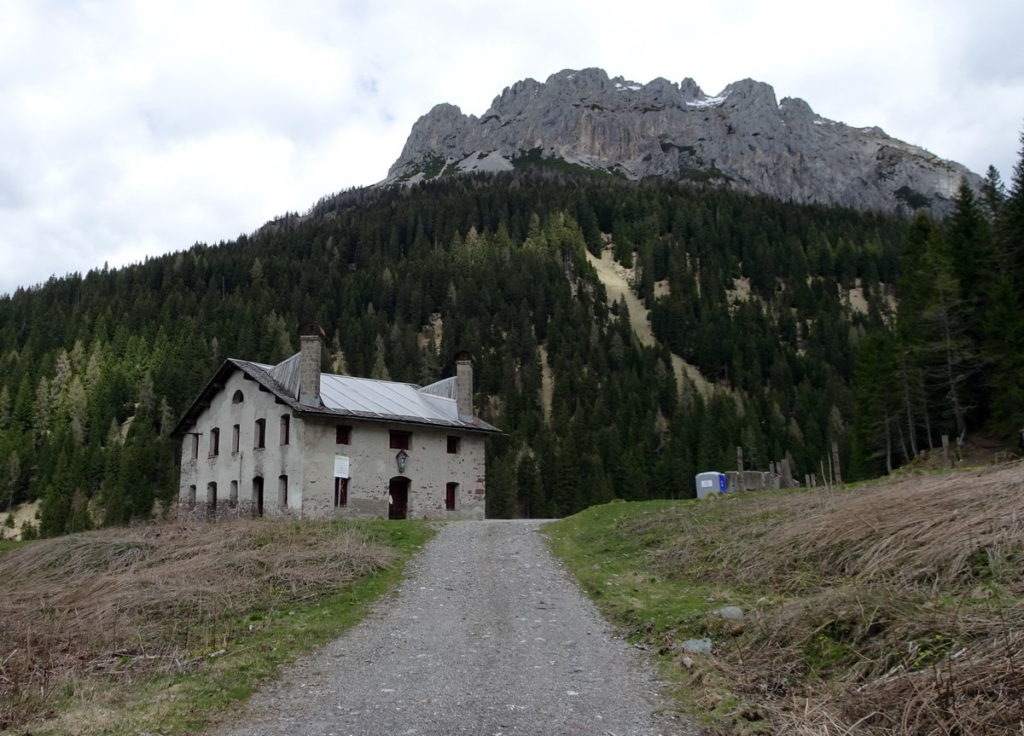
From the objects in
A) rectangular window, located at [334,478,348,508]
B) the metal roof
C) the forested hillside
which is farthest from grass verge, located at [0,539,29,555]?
the forested hillside

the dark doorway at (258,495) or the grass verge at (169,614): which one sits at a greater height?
the dark doorway at (258,495)

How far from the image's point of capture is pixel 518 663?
372 inches

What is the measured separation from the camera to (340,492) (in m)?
33.5

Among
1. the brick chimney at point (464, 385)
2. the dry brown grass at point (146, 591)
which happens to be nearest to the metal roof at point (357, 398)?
the brick chimney at point (464, 385)

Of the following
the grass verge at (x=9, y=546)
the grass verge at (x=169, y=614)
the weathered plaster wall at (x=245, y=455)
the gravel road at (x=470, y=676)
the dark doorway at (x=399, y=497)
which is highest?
the weathered plaster wall at (x=245, y=455)

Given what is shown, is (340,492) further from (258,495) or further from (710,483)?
(710,483)

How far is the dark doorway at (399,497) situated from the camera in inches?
1391

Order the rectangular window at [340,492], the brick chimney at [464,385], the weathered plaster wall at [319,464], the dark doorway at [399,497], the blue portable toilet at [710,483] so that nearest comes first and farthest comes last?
the weathered plaster wall at [319,464], the blue portable toilet at [710,483], the rectangular window at [340,492], the dark doorway at [399,497], the brick chimney at [464,385]

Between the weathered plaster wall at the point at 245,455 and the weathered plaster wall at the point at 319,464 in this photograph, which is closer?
the weathered plaster wall at the point at 319,464

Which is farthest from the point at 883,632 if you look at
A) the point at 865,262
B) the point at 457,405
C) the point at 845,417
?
the point at 865,262

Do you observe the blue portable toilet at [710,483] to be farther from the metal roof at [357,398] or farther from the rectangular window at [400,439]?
the rectangular window at [400,439]

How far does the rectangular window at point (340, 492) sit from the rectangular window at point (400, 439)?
295 centimetres

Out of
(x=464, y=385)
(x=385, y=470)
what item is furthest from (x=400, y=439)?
(x=464, y=385)

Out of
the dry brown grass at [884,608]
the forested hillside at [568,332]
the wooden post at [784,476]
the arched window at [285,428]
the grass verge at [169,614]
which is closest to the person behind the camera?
the dry brown grass at [884,608]
